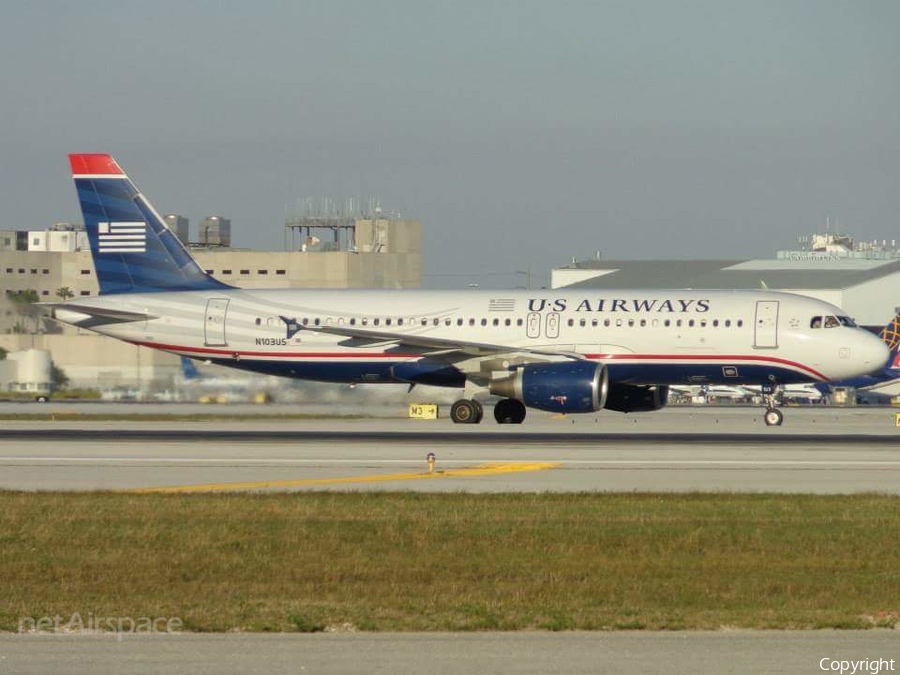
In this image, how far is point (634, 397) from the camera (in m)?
44.6

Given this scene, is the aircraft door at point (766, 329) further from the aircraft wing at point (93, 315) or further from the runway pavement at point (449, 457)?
the aircraft wing at point (93, 315)

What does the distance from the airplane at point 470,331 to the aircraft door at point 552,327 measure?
0.15 feet

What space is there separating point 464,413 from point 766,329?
995 centimetres

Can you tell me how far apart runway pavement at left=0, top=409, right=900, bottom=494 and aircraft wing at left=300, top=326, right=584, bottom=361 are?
94.3 inches

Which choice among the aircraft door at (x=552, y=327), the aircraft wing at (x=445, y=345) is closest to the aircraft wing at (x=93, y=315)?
the aircraft wing at (x=445, y=345)

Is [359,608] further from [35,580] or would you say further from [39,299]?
[39,299]

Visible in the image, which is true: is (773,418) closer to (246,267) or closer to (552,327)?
(552,327)

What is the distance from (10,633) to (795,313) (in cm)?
3433

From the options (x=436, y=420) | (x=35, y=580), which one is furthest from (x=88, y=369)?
(x=35, y=580)

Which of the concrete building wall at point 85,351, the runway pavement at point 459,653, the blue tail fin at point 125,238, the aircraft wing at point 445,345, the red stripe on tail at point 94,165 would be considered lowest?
the concrete building wall at point 85,351

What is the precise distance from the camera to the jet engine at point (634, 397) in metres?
44.5

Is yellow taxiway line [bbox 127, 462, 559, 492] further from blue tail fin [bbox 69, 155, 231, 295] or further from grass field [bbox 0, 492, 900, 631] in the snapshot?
blue tail fin [bbox 69, 155, 231, 295]

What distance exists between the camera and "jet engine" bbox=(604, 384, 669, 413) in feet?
146

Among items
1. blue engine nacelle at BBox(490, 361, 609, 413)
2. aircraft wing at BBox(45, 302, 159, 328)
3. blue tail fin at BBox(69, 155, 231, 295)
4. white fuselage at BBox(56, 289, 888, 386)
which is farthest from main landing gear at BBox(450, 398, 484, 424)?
aircraft wing at BBox(45, 302, 159, 328)
